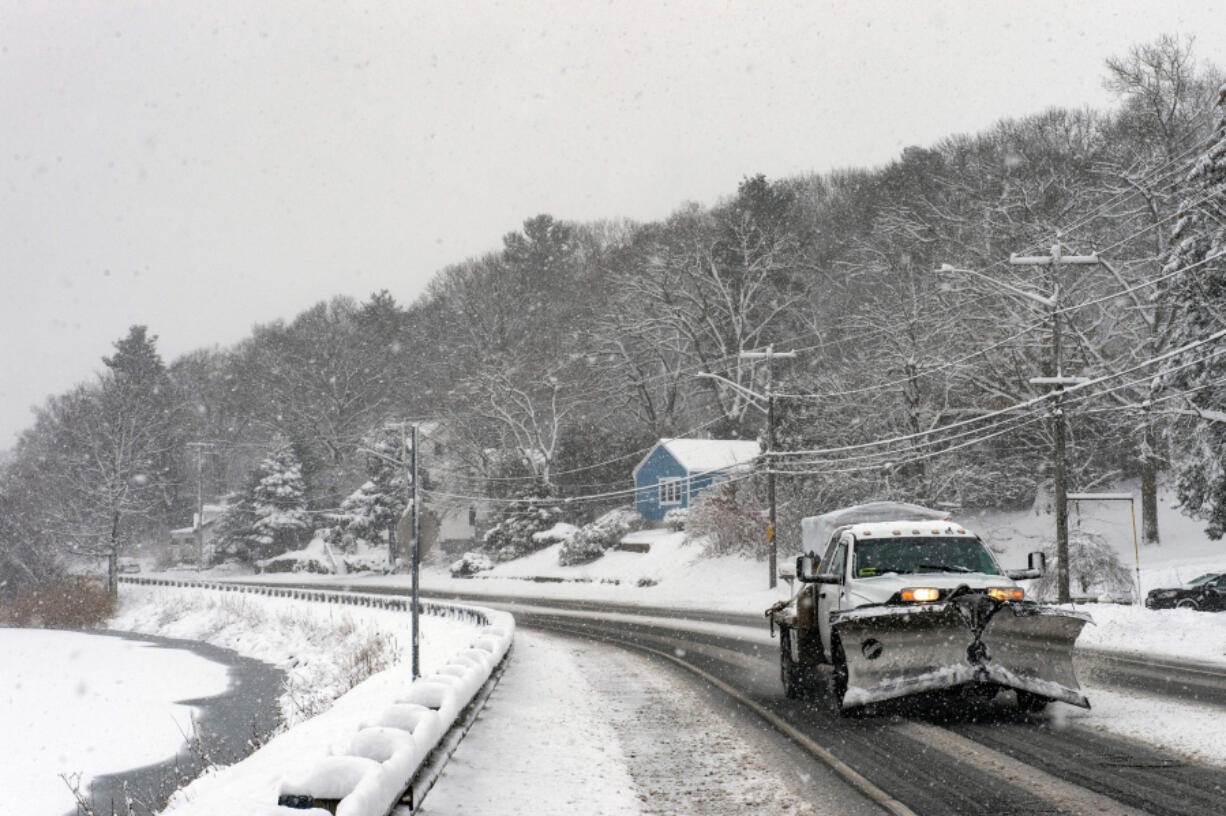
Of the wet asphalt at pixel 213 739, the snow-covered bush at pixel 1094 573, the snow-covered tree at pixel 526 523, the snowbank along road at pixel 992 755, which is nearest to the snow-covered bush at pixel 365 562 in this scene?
the snow-covered tree at pixel 526 523

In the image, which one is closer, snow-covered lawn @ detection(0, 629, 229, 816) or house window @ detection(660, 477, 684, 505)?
snow-covered lawn @ detection(0, 629, 229, 816)

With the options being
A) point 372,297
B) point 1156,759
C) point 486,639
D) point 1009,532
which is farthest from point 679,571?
point 372,297

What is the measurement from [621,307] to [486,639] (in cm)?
5422

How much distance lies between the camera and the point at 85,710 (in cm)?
3120

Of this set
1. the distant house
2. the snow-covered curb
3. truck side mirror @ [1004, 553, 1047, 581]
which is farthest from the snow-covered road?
the distant house

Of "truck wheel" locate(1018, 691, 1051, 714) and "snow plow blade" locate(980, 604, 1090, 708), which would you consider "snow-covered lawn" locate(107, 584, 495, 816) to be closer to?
"snow plow blade" locate(980, 604, 1090, 708)

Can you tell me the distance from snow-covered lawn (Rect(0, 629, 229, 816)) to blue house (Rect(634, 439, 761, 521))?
29.9m

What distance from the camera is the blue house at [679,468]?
63.6 metres

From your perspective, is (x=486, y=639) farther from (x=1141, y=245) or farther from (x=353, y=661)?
(x=1141, y=245)

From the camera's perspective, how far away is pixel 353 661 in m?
31.1

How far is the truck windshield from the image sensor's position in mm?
12062

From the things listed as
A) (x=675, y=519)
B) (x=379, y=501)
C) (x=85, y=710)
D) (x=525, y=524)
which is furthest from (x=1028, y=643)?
(x=379, y=501)

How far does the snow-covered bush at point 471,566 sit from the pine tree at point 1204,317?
130 ft

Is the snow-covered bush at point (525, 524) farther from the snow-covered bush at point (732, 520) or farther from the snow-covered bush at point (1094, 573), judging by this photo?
the snow-covered bush at point (1094, 573)
